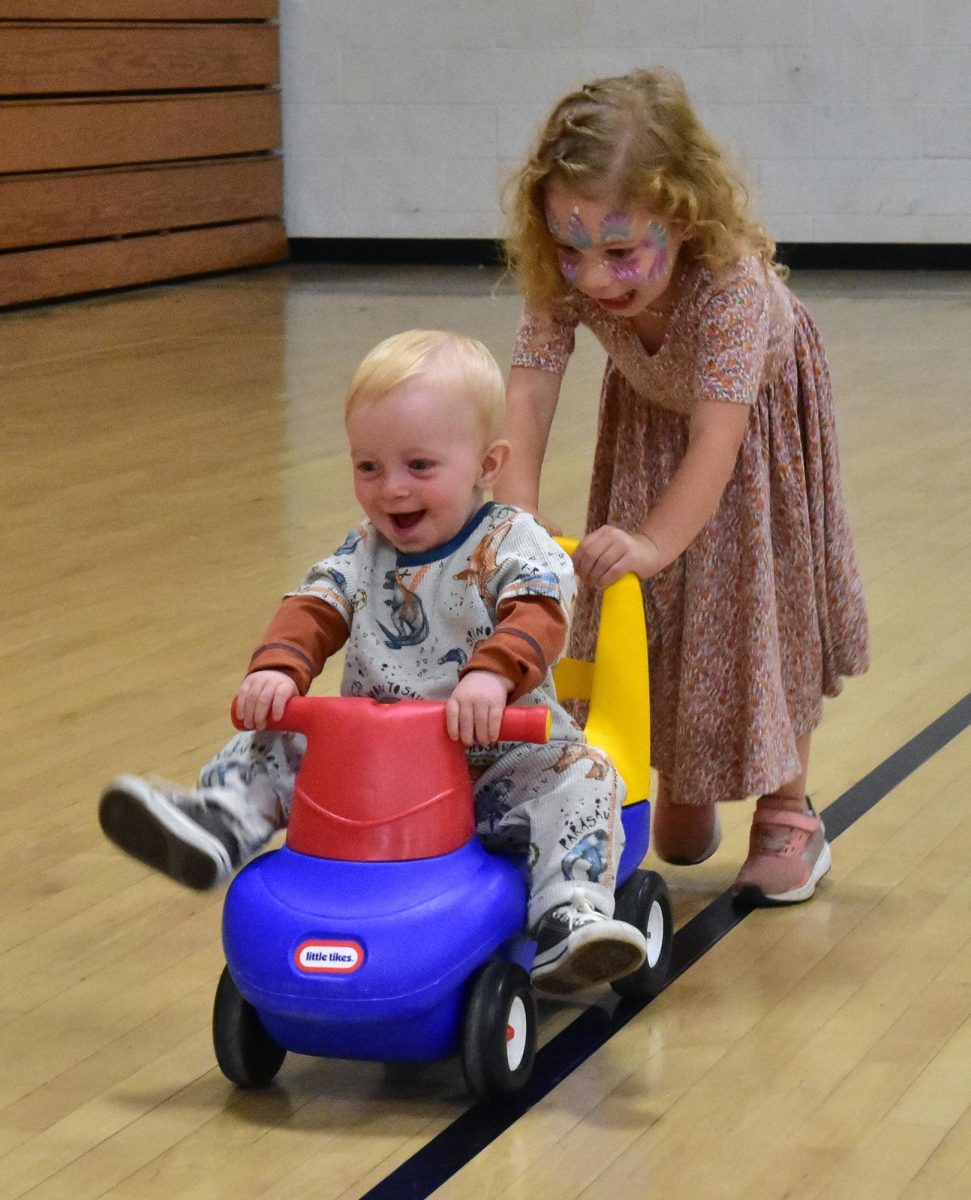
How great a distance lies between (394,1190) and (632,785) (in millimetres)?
473

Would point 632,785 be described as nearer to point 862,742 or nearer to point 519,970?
point 519,970

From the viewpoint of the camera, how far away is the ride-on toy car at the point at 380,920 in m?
1.44

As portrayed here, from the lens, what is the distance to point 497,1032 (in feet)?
4.80

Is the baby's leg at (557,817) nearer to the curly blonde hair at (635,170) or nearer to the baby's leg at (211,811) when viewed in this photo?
the baby's leg at (211,811)

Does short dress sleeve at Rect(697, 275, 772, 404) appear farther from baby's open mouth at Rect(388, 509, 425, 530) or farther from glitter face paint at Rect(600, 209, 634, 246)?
baby's open mouth at Rect(388, 509, 425, 530)

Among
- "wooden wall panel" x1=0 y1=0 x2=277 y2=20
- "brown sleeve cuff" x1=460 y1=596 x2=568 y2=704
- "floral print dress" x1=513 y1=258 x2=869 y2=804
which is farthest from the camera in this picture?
"wooden wall panel" x1=0 y1=0 x2=277 y2=20

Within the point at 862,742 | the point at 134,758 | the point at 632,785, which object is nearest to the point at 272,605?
the point at 134,758

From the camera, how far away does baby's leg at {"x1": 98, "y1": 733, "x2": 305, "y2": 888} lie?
154 centimetres

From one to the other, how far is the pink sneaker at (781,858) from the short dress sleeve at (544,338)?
518mm

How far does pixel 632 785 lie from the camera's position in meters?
1.72

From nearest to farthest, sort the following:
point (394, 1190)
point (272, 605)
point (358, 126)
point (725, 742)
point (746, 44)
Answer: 1. point (394, 1190)
2. point (725, 742)
3. point (272, 605)
4. point (746, 44)
5. point (358, 126)

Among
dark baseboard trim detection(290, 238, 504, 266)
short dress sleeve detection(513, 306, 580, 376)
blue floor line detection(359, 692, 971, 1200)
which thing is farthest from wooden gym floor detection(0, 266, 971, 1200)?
dark baseboard trim detection(290, 238, 504, 266)

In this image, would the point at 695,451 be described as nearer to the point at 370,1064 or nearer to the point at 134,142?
the point at 370,1064

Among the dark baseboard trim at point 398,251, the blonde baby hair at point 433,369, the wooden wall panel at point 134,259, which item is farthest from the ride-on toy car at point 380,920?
the dark baseboard trim at point 398,251
